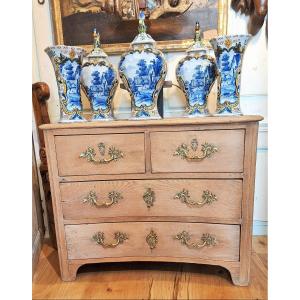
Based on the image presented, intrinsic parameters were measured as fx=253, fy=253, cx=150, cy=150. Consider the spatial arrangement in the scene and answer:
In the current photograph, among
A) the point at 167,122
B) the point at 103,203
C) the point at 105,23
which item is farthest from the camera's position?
the point at 105,23

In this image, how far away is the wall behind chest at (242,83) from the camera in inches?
51.6

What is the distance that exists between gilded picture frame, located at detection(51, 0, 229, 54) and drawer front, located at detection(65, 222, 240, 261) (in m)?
0.88

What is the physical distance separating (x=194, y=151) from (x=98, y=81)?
0.49 m

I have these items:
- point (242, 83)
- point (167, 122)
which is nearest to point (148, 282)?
point (167, 122)

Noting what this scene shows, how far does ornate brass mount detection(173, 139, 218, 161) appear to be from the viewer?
967mm

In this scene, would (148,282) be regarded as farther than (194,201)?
Yes

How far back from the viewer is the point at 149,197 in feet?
3.39

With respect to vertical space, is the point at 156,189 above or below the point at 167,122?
below

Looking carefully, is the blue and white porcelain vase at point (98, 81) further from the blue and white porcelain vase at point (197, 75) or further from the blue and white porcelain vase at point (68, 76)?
the blue and white porcelain vase at point (197, 75)

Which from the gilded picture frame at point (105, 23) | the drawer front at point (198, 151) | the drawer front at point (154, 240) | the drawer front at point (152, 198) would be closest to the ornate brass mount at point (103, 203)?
the drawer front at point (152, 198)

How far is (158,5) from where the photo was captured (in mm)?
1246

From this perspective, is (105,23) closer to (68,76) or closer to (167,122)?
(68,76)

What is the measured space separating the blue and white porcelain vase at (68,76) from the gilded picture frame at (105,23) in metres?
0.31
